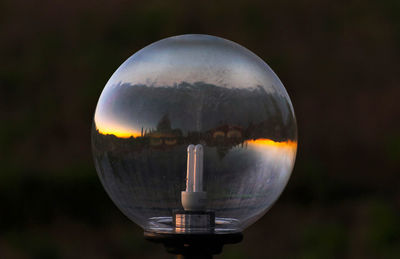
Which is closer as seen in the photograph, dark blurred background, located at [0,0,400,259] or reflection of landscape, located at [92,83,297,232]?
reflection of landscape, located at [92,83,297,232]

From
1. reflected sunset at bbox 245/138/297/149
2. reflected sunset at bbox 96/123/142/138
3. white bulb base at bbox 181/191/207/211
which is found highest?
reflected sunset at bbox 96/123/142/138

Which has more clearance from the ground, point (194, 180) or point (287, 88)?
point (287, 88)

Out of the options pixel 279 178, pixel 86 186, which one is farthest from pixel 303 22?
pixel 279 178

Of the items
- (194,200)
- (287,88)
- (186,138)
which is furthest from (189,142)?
(287,88)

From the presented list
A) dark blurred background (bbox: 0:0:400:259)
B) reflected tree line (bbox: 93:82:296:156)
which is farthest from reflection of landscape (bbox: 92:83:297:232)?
dark blurred background (bbox: 0:0:400:259)

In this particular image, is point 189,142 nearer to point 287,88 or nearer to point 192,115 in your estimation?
point 192,115

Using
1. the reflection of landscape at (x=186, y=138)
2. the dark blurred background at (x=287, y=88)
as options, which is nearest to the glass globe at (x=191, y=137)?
the reflection of landscape at (x=186, y=138)

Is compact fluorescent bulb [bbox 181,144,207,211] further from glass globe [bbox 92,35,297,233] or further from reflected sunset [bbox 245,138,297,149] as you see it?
reflected sunset [bbox 245,138,297,149]

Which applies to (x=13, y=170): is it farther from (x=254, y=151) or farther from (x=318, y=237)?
(x=254, y=151)

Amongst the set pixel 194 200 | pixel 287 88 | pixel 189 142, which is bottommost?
pixel 194 200
